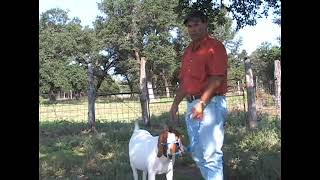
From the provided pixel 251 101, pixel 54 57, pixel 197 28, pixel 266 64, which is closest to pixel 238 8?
pixel 197 28

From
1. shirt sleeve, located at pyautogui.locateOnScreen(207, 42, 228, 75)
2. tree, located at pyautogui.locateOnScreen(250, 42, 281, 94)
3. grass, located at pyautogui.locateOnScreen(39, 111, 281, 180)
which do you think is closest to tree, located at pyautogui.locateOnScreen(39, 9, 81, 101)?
tree, located at pyautogui.locateOnScreen(250, 42, 281, 94)

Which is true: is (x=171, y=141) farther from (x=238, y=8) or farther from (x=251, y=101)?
(x=251, y=101)

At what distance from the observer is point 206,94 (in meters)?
3.94

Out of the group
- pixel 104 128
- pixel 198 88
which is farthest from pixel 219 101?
pixel 104 128

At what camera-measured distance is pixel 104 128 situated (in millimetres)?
12828

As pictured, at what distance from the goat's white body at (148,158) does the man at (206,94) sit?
685 mm

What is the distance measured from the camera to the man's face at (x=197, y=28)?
414 cm

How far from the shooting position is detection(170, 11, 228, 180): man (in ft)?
13.2

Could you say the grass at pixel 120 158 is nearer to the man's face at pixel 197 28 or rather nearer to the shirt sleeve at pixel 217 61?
the shirt sleeve at pixel 217 61

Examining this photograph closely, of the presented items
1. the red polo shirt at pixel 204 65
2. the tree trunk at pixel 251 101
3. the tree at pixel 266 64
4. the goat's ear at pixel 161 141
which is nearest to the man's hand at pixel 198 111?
the red polo shirt at pixel 204 65
